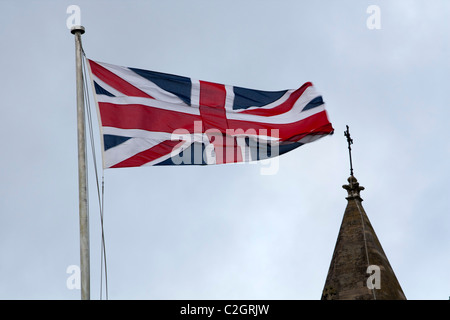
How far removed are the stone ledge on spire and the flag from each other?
12290 mm

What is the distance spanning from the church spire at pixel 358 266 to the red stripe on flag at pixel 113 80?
1348cm

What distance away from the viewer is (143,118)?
2891 centimetres

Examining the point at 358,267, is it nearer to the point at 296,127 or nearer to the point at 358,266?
the point at 358,266

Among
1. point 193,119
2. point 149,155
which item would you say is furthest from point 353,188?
point 149,155

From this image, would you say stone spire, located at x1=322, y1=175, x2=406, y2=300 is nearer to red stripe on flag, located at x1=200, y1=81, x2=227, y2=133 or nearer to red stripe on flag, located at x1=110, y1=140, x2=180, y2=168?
red stripe on flag, located at x1=200, y1=81, x2=227, y2=133

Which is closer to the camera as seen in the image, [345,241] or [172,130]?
[172,130]

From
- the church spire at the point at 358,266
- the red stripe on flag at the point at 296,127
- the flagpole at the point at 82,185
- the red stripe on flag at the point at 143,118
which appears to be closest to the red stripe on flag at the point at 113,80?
the red stripe on flag at the point at 143,118

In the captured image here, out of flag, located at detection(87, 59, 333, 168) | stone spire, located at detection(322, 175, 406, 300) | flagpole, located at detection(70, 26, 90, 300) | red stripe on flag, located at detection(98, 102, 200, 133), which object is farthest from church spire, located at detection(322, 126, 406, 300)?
flagpole, located at detection(70, 26, 90, 300)

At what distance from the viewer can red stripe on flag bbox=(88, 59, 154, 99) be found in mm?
28781

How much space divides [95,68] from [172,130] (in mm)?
2515

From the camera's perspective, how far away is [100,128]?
91.5 ft
